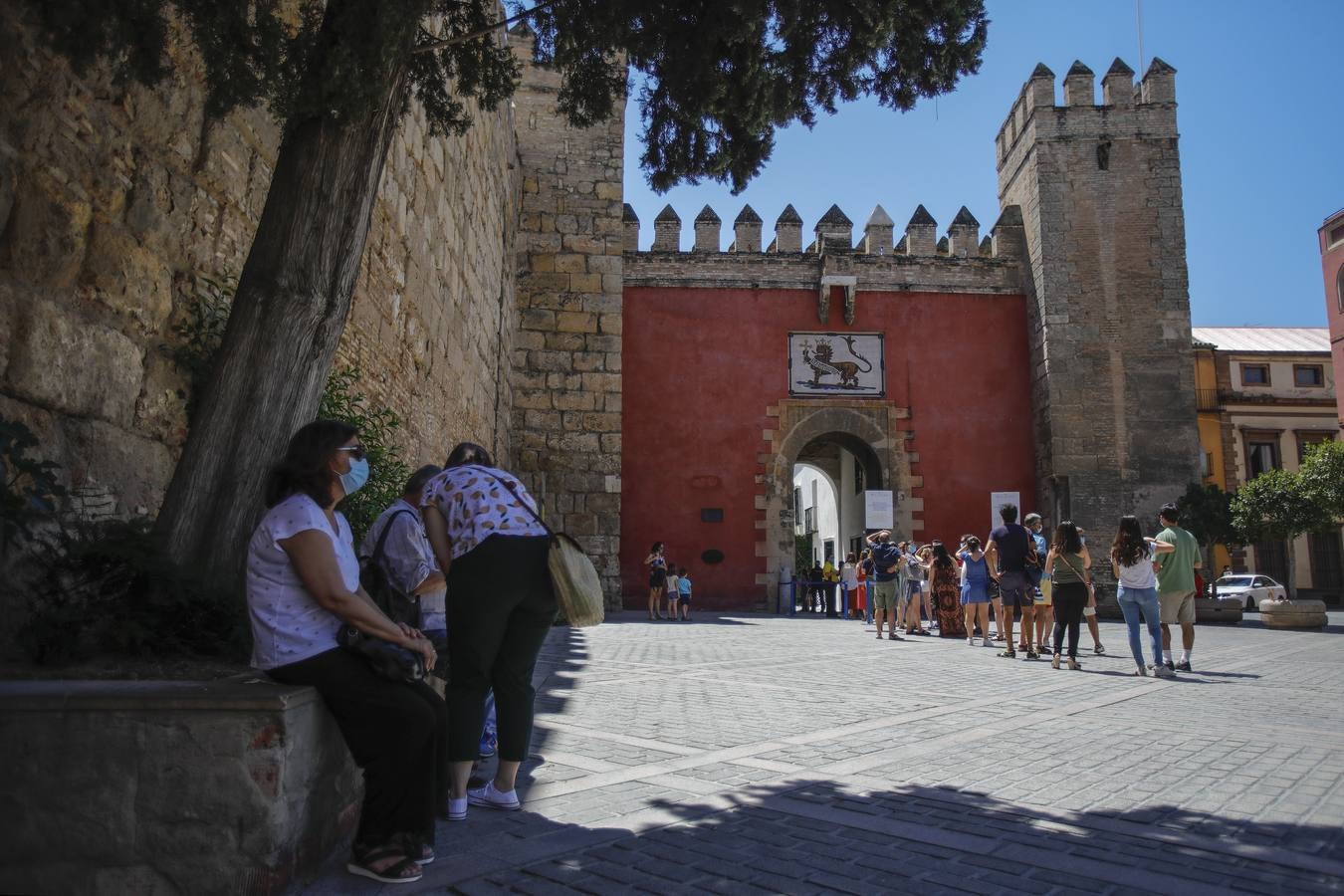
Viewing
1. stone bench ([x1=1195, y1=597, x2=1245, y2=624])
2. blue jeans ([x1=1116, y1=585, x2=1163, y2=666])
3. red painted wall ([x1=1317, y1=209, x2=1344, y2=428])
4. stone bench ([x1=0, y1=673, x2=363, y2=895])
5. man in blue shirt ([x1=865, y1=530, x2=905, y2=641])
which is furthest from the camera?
red painted wall ([x1=1317, y1=209, x2=1344, y2=428])

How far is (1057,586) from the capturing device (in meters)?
7.45

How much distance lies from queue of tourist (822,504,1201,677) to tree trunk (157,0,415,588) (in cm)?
572

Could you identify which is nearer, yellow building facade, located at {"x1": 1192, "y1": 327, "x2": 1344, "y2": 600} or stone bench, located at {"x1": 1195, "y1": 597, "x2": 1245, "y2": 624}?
stone bench, located at {"x1": 1195, "y1": 597, "x2": 1245, "y2": 624}

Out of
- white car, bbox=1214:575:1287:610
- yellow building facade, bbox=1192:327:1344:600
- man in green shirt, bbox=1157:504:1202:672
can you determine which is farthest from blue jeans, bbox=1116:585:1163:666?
yellow building facade, bbox=1192:327:1344:600

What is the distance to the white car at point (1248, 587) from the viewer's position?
926 inches

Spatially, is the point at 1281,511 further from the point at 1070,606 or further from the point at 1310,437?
the point at 1310,437

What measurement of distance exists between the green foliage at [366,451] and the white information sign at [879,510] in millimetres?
11476

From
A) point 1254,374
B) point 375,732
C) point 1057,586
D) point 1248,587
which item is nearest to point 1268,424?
point 1254,374

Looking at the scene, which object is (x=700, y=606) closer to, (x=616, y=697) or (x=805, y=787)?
(x=616, y=697)

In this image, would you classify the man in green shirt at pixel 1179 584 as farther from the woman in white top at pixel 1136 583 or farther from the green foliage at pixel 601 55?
the green foliage at pixel 601 55

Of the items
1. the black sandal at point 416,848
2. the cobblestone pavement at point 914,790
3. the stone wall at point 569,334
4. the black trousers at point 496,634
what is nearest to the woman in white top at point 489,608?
the black trousers at point 496,634

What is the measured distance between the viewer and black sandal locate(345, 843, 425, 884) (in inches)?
89.6

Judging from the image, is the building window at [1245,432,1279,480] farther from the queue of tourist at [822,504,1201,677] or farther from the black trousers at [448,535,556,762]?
the black trousers at [448,535,556,762]

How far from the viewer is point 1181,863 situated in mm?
2457
